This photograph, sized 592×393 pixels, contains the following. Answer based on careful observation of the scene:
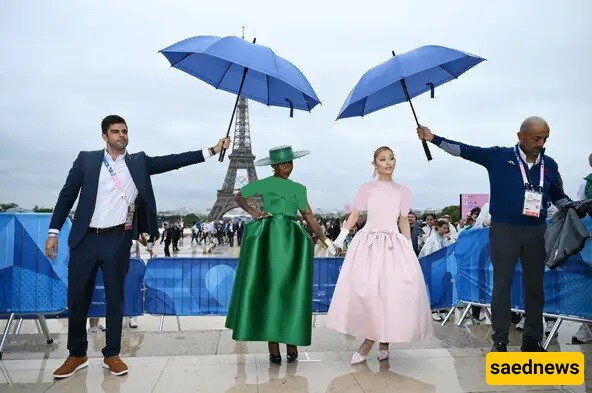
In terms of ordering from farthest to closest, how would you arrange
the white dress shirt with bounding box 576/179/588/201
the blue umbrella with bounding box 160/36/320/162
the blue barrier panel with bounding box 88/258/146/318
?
the blue barrier panel with bounding box 88/258/146/318 < the white dress shirt with bounding box 576/179/588/201 < the blue umbrella with bounding box 160/36/320/162

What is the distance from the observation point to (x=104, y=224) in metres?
4.36

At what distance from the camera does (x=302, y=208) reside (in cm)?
468

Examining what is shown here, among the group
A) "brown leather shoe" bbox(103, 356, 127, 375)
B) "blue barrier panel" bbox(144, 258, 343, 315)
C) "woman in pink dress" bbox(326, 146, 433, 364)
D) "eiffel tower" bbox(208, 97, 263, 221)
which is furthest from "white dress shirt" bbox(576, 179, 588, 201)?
"eiffel tower" bbox(208, 97, 263, 221)

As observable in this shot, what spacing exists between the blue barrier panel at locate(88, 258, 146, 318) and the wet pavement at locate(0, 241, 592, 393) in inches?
26.0

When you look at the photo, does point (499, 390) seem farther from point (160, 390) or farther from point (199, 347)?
point (199, 347)

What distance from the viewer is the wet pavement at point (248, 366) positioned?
389 centimetres

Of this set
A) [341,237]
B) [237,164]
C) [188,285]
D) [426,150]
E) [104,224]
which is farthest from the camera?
[237,164]

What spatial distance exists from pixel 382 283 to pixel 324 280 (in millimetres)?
2743

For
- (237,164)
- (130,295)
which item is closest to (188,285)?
(130,295)

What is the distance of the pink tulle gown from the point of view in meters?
4.34

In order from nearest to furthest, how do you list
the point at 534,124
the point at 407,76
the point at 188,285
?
the point at 534,124, the point at 407,76, the point at 188,285

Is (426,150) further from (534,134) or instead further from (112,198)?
(112,198)

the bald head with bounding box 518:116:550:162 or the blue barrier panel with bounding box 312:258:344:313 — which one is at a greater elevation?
the bald head with bounding box 518:116:550:162

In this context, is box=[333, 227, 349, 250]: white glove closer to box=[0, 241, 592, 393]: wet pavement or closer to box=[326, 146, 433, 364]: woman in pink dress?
box=[326, 146, 433, 364]: woman in pink dress
